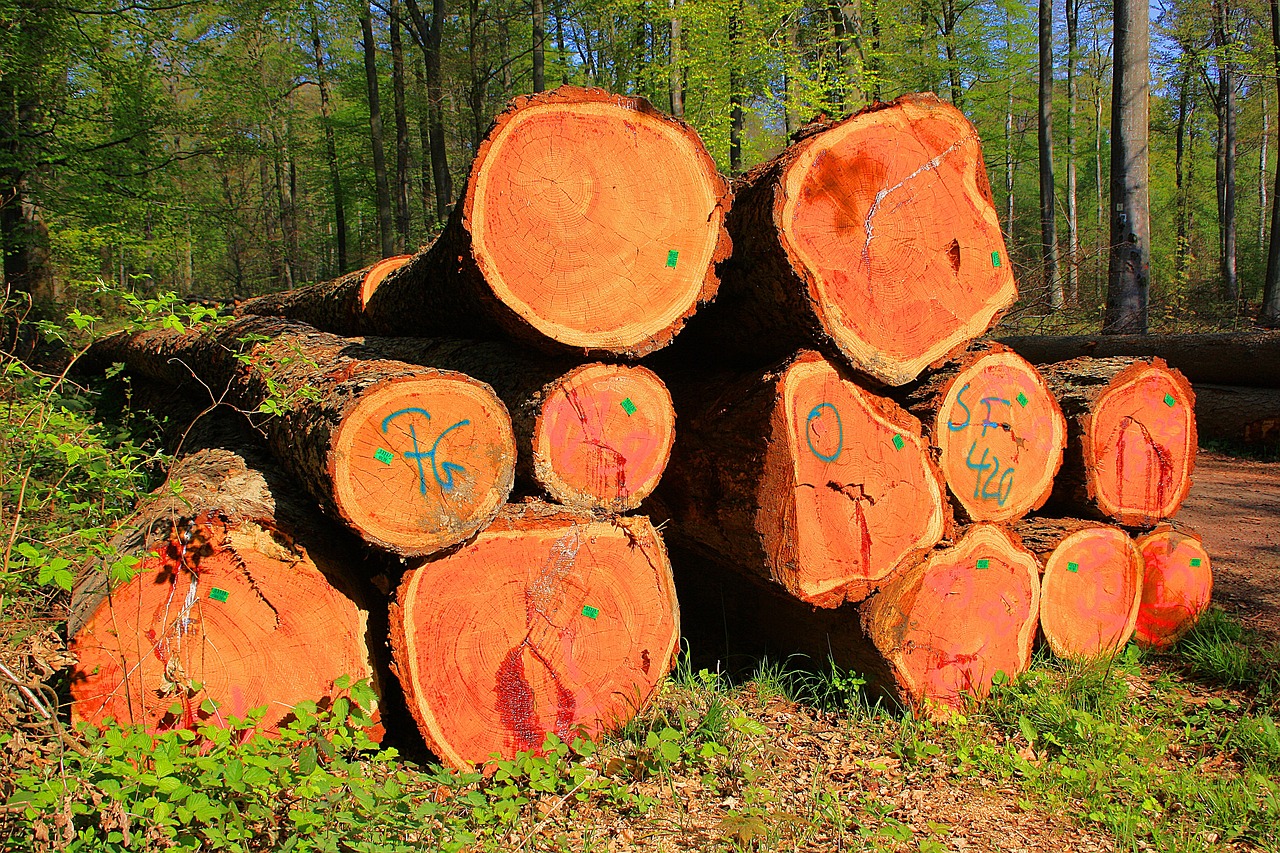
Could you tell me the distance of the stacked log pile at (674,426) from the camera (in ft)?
8.69

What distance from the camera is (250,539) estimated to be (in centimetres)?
260

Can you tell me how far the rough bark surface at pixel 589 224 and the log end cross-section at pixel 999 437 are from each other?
125 centimetres

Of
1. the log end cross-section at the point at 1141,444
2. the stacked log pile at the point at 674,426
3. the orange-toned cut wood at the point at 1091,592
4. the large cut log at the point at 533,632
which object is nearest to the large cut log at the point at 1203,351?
the log end cross-section at the point at 1141,444

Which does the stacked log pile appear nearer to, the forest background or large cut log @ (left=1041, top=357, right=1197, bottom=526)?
A: large cut log @ (left=1041, top=357, right=1197, bottom=526)

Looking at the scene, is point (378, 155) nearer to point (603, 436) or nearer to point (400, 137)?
point (400, 137)

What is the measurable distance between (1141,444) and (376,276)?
4.28m

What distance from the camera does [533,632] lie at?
2.84 meters

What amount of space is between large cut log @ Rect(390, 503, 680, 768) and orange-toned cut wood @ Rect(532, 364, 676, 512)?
0.36 feet

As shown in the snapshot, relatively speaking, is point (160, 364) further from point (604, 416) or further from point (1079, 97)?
point (1079, 97)

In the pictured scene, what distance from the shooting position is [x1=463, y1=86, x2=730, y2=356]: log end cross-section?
2676 mm

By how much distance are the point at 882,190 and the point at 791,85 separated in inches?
543

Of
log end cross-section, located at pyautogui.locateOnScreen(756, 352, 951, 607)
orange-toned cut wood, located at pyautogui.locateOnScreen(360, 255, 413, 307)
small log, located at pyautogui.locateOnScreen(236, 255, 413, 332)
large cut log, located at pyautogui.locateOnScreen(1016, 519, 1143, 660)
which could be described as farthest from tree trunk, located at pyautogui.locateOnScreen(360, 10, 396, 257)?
large cut log, located at pyautogui.locateOnScreen(1016, 519, 1143, 660)

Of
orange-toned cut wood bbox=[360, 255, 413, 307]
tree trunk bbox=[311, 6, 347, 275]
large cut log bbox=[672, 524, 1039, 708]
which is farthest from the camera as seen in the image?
tree trunk bbox=[311, 6, 347, 275]

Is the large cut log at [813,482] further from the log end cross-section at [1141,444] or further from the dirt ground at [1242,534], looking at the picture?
the dirt ground at [1242,534]
